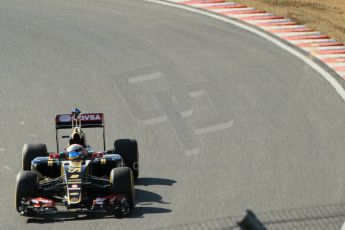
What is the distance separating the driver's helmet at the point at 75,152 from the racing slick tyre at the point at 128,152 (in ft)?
3.43

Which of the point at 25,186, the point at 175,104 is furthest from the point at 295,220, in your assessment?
the point at 175,104

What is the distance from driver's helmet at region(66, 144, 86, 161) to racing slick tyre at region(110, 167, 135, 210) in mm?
852

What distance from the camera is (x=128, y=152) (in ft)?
65.6

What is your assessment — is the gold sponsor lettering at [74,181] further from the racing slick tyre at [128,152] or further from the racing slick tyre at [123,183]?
the racing slick tyre at [128,152]

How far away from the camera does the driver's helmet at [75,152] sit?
19016 mm

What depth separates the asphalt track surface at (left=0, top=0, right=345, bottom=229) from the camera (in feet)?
64.7

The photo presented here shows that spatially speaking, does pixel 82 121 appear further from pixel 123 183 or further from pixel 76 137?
pixel 123 183

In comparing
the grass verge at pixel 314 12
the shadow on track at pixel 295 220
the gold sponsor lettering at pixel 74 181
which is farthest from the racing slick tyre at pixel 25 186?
the grass verge at pixel 314 12

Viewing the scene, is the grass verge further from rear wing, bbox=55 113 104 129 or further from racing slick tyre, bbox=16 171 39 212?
racing slick tyre, bbox=16 171 39 212

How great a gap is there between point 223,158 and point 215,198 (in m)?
2.31

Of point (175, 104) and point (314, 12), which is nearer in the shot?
point (175, 104)

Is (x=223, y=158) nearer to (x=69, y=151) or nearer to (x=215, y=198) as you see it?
(x=215, y=198)

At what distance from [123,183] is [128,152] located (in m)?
1.70

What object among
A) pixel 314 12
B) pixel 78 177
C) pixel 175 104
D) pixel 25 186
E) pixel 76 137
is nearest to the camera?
pixel 25 186
